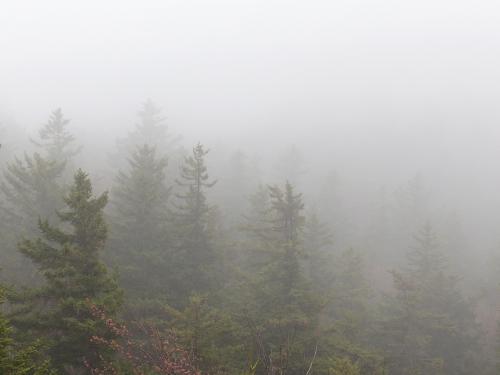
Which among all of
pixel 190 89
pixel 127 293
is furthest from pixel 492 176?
pixel 190 89

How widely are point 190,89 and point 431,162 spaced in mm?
139947

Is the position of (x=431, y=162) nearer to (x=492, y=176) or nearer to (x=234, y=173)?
(x=492, y=176)

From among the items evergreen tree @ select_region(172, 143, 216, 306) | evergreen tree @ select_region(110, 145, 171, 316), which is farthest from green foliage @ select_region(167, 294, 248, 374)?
evergreen tree @ select_region(172, 143, 216, 306)

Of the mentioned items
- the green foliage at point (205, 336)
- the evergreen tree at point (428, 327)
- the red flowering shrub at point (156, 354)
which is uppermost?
the red flowering shrub at point (156, 354)

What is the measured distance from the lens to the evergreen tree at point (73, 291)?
9.42 m

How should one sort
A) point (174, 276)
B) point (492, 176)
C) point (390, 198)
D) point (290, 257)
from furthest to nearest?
point (492, 176)
point (390, 198)
point (174, 276)
point (290, 257)

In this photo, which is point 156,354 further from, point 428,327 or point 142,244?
point 428,327

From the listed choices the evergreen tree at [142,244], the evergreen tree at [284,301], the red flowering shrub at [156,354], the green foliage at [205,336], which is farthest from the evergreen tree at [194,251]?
the red flowering shrub at [156,354]

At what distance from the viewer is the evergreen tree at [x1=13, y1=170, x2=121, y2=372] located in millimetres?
9422

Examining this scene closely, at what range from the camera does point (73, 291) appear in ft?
32.2

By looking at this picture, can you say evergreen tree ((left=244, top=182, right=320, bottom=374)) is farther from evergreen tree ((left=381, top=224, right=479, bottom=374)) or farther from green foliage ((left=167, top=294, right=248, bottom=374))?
evergreen tree ((left=381, top=224, right=479, bottom=374))

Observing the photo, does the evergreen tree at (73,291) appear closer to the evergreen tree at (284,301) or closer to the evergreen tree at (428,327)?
the evergreen tree at (284,301)

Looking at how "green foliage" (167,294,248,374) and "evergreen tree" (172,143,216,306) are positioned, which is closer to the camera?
"green foliage" (167,294,248,374)

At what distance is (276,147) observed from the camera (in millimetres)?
87938
